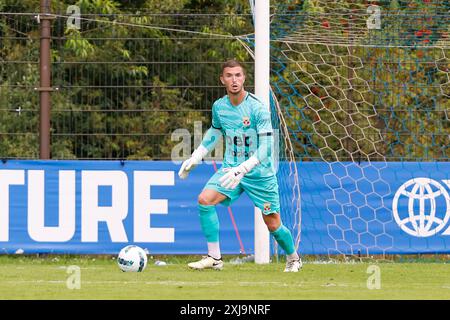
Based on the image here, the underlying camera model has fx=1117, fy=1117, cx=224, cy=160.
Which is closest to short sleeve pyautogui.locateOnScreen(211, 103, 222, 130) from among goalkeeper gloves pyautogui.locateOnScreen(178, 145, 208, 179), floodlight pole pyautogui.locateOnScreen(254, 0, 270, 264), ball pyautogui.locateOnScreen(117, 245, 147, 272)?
goalkeeper gloves pyautogui.locateOnScreen(178, 145, 208, 179)

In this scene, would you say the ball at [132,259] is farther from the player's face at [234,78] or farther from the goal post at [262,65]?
the goal post at [262,65]

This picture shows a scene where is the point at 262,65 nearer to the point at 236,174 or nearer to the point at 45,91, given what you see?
the point at 236,174

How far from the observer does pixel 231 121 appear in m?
11.2

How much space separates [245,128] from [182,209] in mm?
2965

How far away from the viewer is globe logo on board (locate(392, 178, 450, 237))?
13742 mm

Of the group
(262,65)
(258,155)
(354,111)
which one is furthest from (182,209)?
(258,155)

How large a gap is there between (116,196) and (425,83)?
164 inches

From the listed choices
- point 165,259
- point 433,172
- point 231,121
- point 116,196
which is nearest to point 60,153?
point 116,196

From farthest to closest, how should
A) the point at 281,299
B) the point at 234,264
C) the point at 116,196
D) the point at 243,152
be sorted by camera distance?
1. the point at 116,196
2. the point at 234,264
3. the point at 243,152
4. the point at 281,299

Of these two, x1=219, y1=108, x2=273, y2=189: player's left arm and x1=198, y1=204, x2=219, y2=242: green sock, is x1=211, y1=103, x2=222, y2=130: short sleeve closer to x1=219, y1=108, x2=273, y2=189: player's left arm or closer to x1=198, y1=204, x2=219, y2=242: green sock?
x1=219, y1=108, x2=273, y2=189: player's left arm

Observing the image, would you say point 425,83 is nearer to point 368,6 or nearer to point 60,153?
point 368,6

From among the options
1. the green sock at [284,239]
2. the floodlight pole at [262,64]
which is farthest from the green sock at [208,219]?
the floodlight pole at [262,64]

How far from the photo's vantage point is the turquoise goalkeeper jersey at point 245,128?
36.3ft

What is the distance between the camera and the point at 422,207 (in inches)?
541
